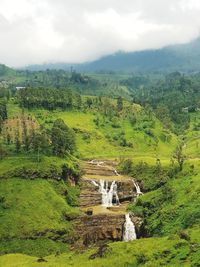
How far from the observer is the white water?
436 feet

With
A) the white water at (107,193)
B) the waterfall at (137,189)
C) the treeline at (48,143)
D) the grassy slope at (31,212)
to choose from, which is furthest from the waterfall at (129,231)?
the treeline at (48,143)

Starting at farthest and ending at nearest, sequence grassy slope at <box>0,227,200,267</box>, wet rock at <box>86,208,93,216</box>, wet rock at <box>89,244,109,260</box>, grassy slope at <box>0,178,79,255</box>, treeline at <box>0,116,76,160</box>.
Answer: treeline at <box>0,116,76,160</box>, wet rock at <box>86,208,93,216</box>, grassy slope at <box>0,178,79,255</box>, wet rock at <box>89,244,109,260</box>, grassy slope at <box>0,227,200,267</box>

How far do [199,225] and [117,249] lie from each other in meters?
16.9

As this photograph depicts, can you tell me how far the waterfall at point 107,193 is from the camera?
133 metres

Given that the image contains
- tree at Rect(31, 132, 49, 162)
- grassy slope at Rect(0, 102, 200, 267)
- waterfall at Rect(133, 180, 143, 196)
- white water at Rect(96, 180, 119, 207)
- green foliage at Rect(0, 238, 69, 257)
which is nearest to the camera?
grassy slope at Rect(0, 102, 200, 267)

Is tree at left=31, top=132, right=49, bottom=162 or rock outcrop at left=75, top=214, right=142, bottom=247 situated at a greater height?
tree at left=31, top=132, right=49, bottom=162

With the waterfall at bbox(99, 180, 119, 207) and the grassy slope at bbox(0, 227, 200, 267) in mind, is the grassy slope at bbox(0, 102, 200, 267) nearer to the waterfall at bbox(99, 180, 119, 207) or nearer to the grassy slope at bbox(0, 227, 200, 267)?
the grassy slope at bbox(0, 227, 200, 267)

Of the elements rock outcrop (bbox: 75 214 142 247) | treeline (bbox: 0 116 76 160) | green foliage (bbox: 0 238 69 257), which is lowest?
green foliage (bbox: 0 238 69 257)

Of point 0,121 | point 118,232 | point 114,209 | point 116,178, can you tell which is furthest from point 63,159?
point 0,121

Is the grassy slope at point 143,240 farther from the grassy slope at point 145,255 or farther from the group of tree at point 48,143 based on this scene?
the group of tree at point 48,143

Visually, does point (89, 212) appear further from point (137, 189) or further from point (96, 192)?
point (137, 189)

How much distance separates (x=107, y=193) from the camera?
13525cm

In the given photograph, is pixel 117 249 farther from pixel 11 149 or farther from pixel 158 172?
pixel 11 149

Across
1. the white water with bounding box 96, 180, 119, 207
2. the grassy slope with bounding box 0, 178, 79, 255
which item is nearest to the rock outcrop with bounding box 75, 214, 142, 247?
the grassy slope with bounding box 0, 178, 79, 255
